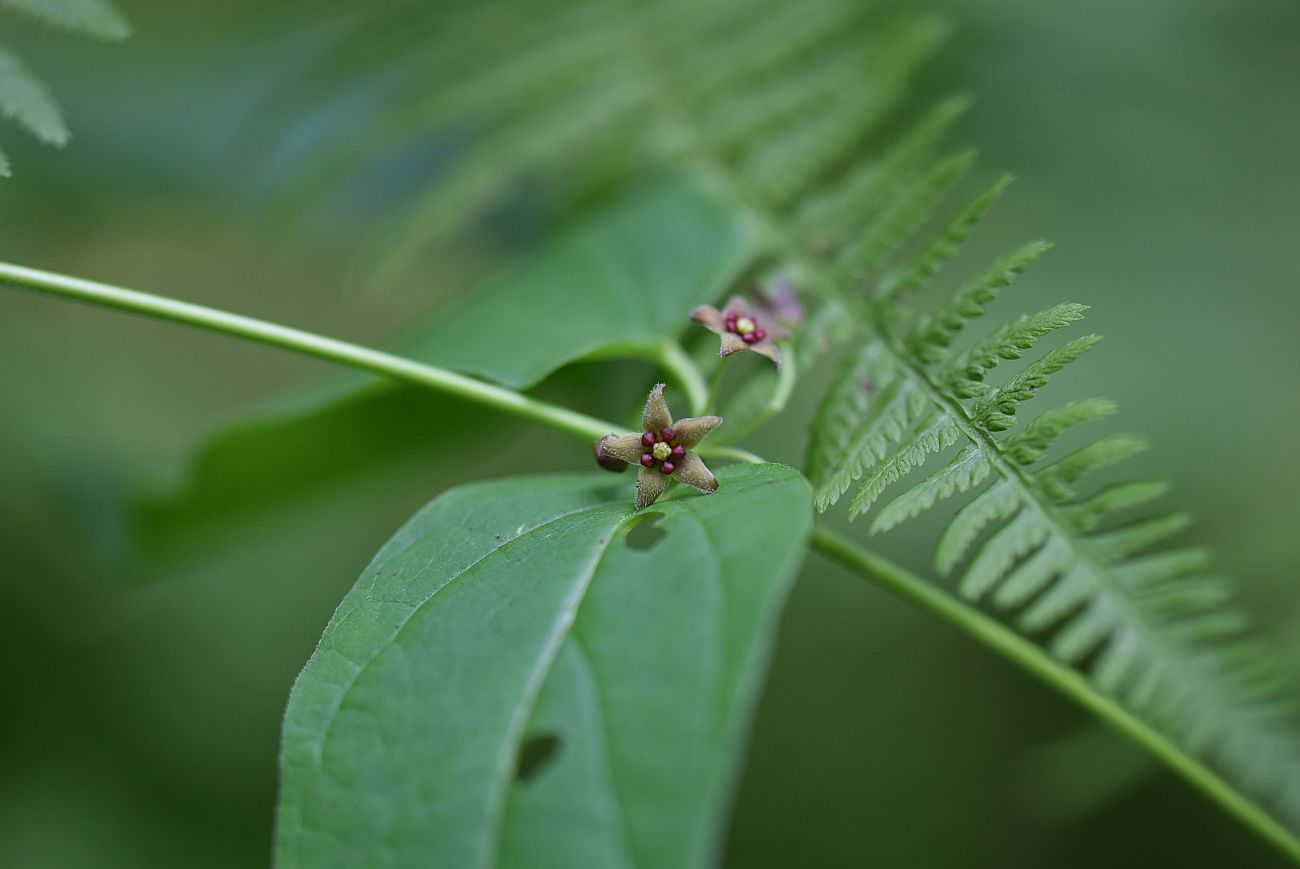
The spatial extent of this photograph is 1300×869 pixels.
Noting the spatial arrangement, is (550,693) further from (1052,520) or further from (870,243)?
(870,243)

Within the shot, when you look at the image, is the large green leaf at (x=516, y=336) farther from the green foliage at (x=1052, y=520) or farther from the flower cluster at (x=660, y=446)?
the green foliage at (x=1052, y=520)

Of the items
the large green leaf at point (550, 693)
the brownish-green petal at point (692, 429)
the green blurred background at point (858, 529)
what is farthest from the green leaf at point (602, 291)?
the green blurred background at point (858, 529)

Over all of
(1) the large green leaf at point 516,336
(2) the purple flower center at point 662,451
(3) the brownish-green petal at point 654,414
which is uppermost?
(1) the large green leaf at point 516,336

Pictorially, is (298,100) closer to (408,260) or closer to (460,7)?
(460,7)

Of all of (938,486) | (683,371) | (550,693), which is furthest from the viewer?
(683,371)

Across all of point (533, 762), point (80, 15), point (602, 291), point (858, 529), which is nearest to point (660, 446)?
point (602, 291)

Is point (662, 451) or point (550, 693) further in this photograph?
point (662, 451)

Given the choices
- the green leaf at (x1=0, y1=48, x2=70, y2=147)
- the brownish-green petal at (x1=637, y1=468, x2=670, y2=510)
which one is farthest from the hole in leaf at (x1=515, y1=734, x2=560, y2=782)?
the green leaf at (x1=0, y1=48, x2=70, y2=147)
